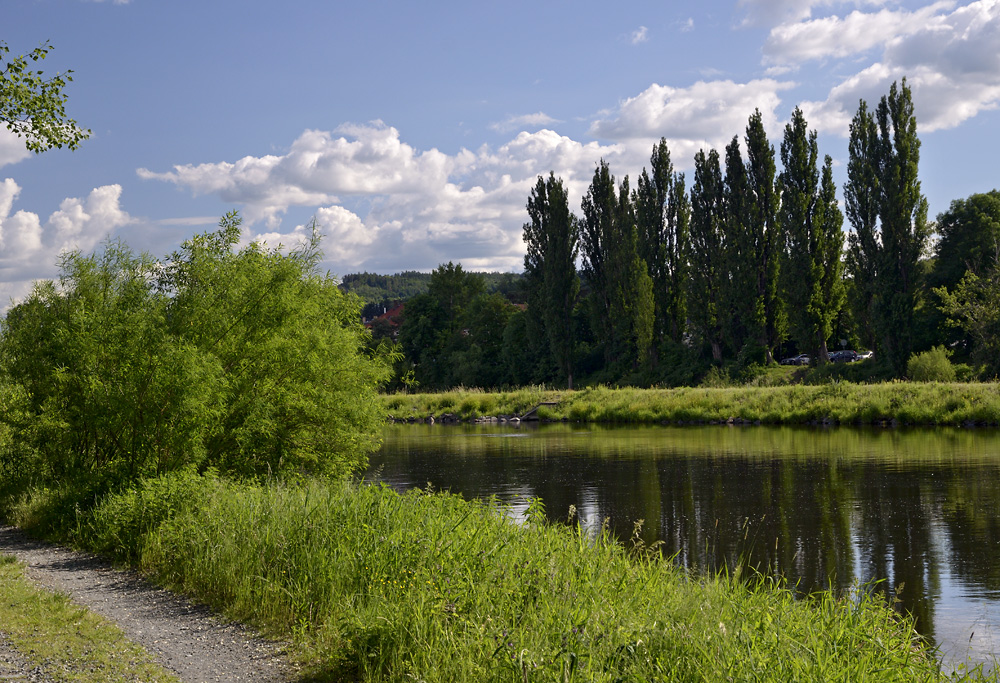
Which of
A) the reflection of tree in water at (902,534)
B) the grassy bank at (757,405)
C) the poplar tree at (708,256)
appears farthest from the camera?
the poplar tree at (708,256)

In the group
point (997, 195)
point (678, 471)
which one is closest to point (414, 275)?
point (997, 195)

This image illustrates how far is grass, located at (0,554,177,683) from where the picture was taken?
5.88 metres

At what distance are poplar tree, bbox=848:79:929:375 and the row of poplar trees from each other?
63 millimetres

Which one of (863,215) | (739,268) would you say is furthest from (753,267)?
(863,215)

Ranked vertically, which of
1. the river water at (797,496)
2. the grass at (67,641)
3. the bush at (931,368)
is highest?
the bush at (931,368)

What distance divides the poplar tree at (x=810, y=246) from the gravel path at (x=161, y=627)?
44217 millimetres

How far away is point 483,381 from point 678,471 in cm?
5125

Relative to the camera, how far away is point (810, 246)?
4888 centimetres

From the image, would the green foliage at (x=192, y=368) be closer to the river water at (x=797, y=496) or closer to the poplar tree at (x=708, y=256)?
the river water at (x=797, y=496)

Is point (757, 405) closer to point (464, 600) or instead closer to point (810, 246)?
point (810, 246)

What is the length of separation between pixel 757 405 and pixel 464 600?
111ft

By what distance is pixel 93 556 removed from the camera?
1054 cm

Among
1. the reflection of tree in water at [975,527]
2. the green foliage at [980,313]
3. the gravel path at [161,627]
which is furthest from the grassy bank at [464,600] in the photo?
the green foliage at [980,313]

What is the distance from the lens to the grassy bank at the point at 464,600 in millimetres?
5059
